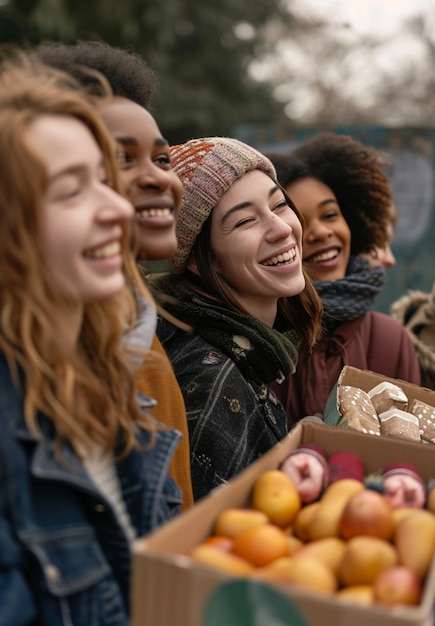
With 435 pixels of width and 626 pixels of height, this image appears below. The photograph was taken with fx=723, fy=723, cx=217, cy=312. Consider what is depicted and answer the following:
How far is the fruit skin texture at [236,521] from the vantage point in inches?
57.6

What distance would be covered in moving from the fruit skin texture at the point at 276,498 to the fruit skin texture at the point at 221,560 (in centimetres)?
22

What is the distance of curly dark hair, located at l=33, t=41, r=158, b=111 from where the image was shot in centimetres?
197

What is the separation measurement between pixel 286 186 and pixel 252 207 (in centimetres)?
102

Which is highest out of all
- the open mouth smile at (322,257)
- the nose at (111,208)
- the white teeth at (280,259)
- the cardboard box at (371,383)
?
→ the nose at (111,208)

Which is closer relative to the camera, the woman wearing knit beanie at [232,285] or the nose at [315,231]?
the woman wearing knit beanie at [232,285]

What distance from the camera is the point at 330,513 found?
1.52m

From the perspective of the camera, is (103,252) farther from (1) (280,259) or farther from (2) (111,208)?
(1) (280,259)

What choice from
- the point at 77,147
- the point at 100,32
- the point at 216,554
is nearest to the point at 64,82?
the point at 77,147

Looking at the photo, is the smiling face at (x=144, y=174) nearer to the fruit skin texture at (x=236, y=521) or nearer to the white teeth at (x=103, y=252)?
the white teeth at (x=103, y=252)

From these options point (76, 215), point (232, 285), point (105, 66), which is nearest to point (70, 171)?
point (76, 215)

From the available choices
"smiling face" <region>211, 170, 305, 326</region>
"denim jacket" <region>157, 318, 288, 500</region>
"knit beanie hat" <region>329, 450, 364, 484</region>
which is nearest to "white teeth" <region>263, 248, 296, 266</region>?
"smiling face" <region>211, 170, 305, 326</region>

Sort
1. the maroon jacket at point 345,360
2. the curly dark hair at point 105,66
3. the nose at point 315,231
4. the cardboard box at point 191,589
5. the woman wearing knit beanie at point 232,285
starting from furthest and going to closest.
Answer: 1. the nose at point 315,231
2. the maroon jacket at point 345,360
3. the woman wearing knit beanie at point 232,285
4. the curly dark hair at point 105,66
5. the cardboard box at point 191,589

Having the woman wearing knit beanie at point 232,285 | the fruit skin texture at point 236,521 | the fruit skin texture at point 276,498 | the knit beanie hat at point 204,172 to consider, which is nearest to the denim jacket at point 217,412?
the woman wearing knit beanie at point 232,285

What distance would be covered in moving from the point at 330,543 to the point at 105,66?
143cm
